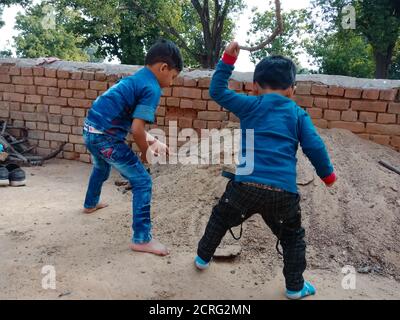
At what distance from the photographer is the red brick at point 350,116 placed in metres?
4.75

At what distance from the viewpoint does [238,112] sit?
221cm

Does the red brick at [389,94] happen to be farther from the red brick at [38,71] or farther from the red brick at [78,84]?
the red brick at [38,71]

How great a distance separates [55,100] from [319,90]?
12.4ft

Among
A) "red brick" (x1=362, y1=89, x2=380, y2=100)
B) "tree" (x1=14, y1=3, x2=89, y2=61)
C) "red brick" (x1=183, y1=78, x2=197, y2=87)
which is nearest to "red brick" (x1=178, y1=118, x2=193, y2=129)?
"red brick" (x1=183, y1=78, x2=197, y2=87)

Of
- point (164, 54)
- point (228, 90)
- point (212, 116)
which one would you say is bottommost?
point (212, 116)

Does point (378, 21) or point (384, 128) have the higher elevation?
point (378, 21)

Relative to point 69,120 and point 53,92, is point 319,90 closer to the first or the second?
point 69,120

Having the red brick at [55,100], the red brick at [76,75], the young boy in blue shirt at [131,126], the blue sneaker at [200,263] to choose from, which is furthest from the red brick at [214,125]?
the blue sneaker at [200,263]

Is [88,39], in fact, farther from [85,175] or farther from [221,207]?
[221,207]

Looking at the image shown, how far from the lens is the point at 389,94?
464 cm

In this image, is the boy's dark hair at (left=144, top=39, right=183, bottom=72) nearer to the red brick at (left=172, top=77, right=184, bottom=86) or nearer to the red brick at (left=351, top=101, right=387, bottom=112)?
the red brick at (left=172, top=77, right=184, bottom=86)

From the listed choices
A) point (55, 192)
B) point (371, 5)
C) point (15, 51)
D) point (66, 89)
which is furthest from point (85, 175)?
point (15, 51)

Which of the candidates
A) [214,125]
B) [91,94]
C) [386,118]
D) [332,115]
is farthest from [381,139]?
[91,94]

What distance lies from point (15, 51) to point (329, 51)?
928 inches
